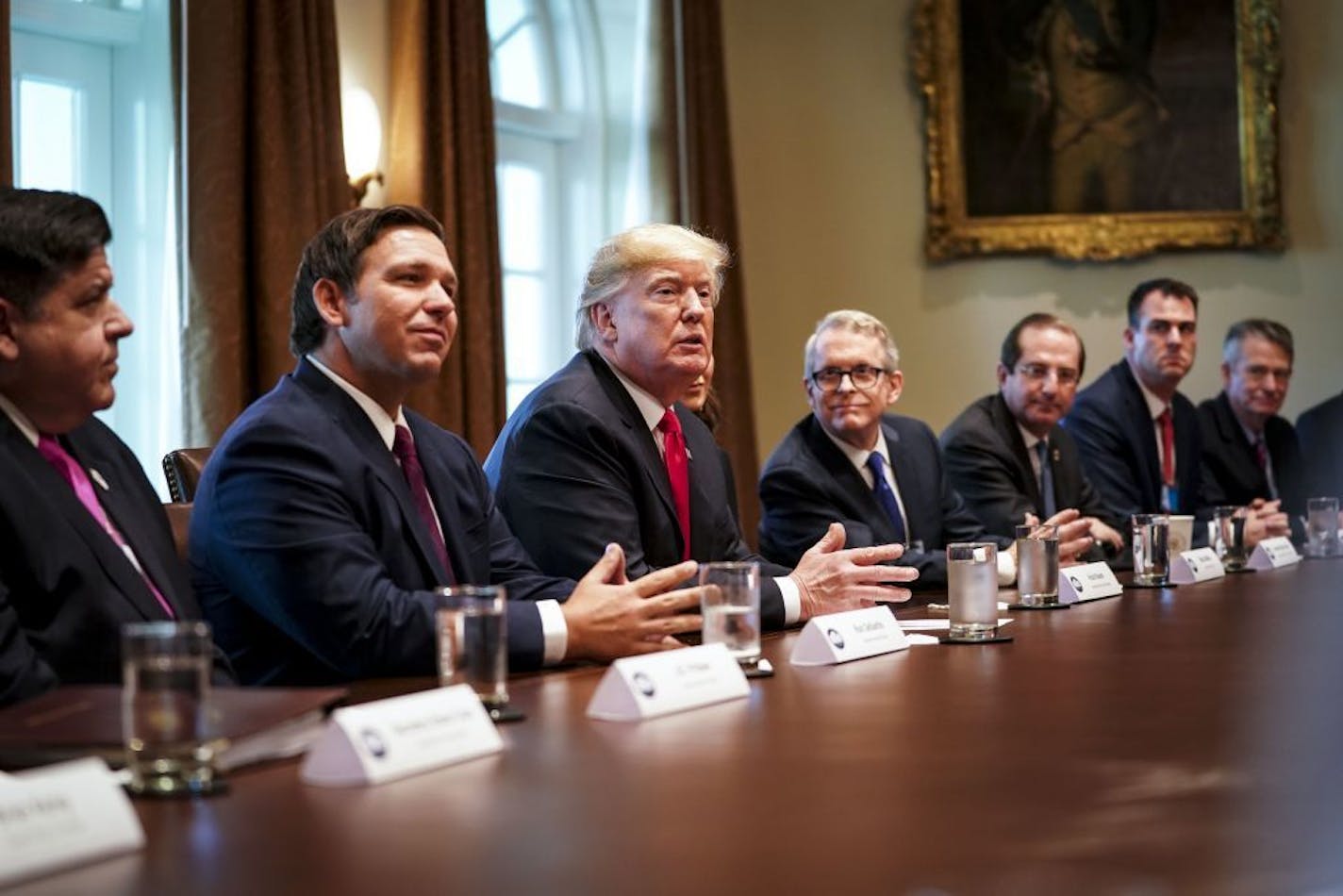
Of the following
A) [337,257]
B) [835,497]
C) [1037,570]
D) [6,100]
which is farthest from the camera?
[835,497]

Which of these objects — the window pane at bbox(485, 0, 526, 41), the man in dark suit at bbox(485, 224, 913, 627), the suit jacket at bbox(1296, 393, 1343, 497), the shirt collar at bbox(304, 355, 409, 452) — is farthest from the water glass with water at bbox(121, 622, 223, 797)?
the suit jacket at bbox(1296, 393, 1343, 497)

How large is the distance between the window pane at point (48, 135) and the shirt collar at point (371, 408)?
97.7 inches

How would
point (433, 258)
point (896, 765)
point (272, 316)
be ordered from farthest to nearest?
1. point (272, 316)
2. point (433, 258)
3. point (896, 765)

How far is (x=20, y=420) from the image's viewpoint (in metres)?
2.60

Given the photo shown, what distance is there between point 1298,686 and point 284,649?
1.63 metres

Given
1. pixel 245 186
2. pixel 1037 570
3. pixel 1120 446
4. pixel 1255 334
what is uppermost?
pixel 245 186

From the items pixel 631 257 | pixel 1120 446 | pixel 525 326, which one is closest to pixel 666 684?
pixel 631 257

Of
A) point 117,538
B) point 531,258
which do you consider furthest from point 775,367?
point 117,538

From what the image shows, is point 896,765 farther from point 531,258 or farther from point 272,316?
point 531,258

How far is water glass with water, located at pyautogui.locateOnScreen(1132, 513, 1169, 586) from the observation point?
433cm

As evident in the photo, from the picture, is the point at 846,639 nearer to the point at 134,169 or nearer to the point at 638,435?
the point at 638,435

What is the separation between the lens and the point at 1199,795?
1.62 meters

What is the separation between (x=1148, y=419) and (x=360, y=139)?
123 inches

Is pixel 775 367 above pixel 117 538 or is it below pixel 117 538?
above
